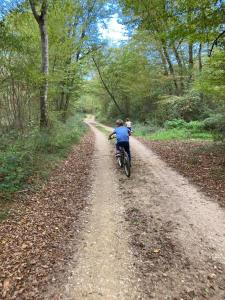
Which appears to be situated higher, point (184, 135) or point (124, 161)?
point (124, 161)

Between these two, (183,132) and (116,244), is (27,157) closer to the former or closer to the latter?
(116,244)

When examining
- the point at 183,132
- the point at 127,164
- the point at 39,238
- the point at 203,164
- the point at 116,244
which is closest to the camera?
the point at 116,244

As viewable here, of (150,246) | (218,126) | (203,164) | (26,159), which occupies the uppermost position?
(218,126)

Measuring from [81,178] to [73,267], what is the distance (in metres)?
5.29

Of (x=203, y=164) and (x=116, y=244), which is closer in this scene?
(x=116, y=244)

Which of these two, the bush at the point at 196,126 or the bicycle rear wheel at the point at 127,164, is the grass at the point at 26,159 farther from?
the bush at the point at 196,126

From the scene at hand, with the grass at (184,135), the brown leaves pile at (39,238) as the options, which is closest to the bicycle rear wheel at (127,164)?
the brown leaves pile at (39,238)

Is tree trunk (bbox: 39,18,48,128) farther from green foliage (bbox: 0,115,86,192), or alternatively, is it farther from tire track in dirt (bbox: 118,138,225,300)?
tire track in dirt (bbox: 118,138,225,300)

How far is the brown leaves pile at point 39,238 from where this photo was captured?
4.09 meters

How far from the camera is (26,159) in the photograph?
9.68 metres

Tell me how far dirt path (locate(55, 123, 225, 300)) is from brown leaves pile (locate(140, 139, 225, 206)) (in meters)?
0.54

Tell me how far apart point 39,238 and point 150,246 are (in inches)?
85.7

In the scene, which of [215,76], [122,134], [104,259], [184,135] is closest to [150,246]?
[104,259]

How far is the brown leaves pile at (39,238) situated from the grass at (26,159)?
1.75 ft
